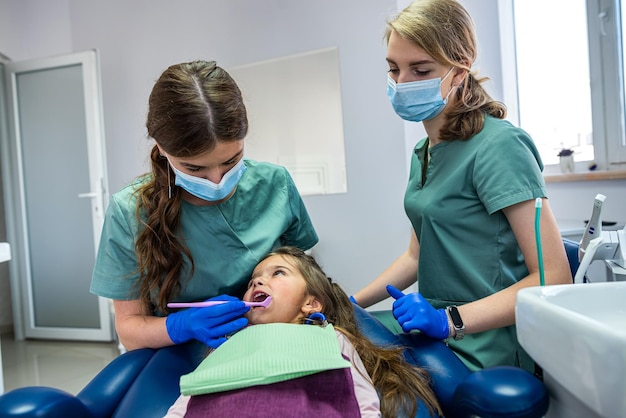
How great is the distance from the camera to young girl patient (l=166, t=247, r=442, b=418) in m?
1.05

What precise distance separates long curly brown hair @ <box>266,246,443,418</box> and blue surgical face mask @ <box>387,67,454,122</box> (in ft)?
1.70

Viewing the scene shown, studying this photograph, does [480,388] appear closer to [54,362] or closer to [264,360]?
[264,360]

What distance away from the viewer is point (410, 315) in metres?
1.13

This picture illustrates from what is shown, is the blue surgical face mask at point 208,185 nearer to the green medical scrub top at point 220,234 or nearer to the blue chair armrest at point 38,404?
the green medical scrub top at point 220,234

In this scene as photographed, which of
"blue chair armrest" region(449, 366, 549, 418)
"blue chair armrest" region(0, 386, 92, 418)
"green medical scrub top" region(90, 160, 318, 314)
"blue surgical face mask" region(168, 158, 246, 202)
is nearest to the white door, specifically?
"green medical scrub top" region(90, 160, 318, 314)

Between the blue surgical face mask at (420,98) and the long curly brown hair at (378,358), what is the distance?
518 mm

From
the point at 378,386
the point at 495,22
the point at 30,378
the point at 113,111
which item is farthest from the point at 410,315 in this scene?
the point at 113,111

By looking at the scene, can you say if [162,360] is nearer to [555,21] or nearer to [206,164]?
[206,164]

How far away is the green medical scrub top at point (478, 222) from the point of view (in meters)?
1.12

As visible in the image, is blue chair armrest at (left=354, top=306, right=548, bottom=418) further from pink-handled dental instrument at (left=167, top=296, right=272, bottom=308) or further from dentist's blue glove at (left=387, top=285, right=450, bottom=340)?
pink-handled dental instrument at (left=167, top=296, right=272, bottom=308)

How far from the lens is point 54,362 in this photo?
11.0 feet

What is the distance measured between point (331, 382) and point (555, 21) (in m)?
2.79

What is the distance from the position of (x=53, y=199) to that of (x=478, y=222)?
12.0 ft

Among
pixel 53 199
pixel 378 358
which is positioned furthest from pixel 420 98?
pixel 53 199
